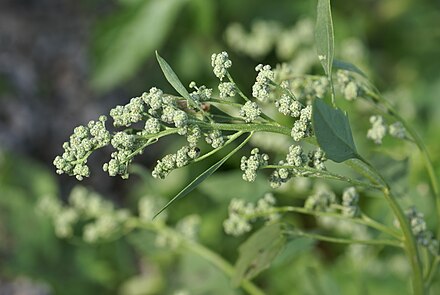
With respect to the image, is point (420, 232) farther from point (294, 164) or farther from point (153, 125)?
point (153, 125)

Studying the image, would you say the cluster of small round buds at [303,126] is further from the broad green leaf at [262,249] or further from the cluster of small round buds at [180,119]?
the broad green leaf at [262,249]

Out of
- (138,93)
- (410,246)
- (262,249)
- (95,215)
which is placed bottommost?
(410,246)

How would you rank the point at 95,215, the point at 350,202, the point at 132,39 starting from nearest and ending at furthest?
the point at 350,202 → the point at 95,215 → the point at 132,39

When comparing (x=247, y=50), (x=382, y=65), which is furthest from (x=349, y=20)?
(x=247, y=50)

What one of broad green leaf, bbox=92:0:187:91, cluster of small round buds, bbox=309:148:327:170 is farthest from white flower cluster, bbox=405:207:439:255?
broad green leaf, bbox=92:0:187:91


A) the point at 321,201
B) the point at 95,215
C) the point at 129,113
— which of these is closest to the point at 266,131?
the point at 129,113

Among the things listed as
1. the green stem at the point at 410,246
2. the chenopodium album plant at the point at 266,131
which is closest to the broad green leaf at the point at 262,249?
the chenopodium album plant at the point at 266,131

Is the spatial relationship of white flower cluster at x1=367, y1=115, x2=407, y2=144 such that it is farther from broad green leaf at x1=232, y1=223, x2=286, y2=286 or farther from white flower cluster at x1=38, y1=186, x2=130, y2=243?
white flower cluster at x1=38, y1=186, x2=130, y2=243
